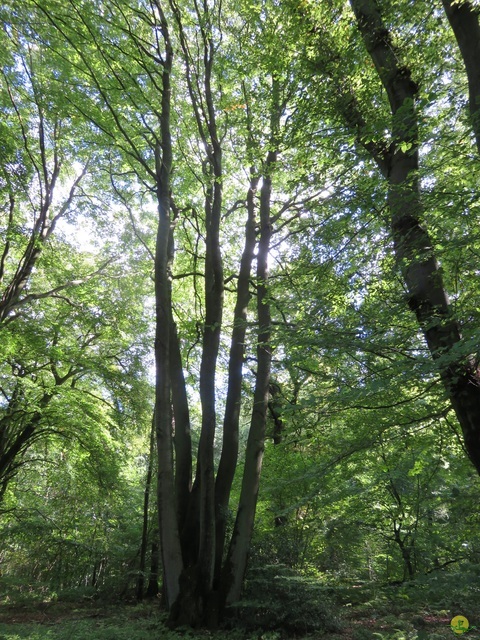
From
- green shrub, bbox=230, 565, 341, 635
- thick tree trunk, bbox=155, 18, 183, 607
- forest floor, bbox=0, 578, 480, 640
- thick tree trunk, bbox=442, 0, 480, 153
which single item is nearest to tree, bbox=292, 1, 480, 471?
thick tree trunk, bbox=442, 0, 480, 153

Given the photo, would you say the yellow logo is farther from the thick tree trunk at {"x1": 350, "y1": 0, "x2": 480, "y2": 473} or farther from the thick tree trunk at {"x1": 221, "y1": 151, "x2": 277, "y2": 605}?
the thick tree trunk at {"x1": 221, "y1": 151, "x2": 277, "y2": 605}

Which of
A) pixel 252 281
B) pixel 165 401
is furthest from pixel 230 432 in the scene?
pixel 252 281

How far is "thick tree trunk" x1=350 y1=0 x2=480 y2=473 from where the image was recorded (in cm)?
328

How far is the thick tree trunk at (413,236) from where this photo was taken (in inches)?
129

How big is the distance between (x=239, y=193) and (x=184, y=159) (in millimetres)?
1863

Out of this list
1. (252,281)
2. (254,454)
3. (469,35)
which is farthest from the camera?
(252,281)

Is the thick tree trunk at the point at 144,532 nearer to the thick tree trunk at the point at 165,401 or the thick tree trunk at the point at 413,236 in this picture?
the thick tree trunk at the point at 165,401

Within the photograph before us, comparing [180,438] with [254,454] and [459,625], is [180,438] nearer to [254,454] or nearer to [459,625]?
[254,454]

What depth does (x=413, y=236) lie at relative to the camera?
3.69m

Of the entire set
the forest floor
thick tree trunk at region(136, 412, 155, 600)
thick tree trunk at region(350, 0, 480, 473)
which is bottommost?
the forest floor

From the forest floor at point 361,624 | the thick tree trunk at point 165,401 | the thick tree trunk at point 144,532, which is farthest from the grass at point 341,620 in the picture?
the thick tree trunk at point 144,532

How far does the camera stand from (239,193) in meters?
9.49

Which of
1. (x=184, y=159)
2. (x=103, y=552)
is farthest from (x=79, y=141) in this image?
(x=103, y=552)

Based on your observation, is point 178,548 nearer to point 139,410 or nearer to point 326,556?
point 326,556
